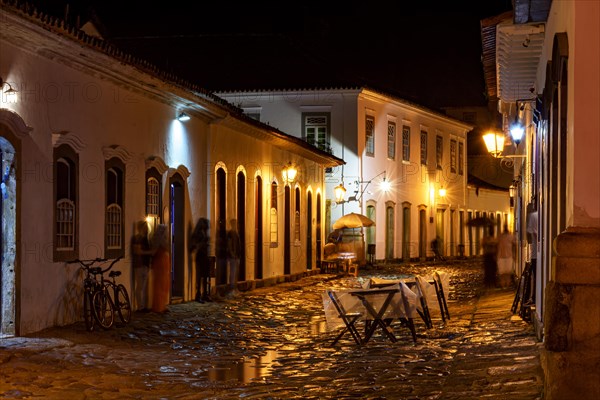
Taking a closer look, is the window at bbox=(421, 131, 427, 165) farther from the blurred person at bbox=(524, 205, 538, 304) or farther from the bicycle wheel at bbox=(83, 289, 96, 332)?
the bicycle wheel at bbox=(83, 289, 96, 332)

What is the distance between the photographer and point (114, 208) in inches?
643

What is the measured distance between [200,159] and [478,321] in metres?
7.43

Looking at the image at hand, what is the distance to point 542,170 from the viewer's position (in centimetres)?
1212

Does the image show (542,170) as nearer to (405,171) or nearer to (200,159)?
(200,159)

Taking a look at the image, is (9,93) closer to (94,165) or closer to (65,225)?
(65,225)

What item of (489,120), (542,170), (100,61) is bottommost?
(542,170)

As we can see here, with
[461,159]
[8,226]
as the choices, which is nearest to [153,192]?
[8,226]

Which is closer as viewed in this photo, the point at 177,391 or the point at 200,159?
the point at 177,391

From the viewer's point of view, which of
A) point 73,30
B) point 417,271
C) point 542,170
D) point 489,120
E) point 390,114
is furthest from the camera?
point 489,120

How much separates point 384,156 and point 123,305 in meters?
25.5

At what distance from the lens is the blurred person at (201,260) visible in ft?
65.0

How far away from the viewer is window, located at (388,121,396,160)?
40.1 m

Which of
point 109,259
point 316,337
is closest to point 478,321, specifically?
point 316,337

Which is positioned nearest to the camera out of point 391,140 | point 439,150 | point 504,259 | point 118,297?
point 118,297
